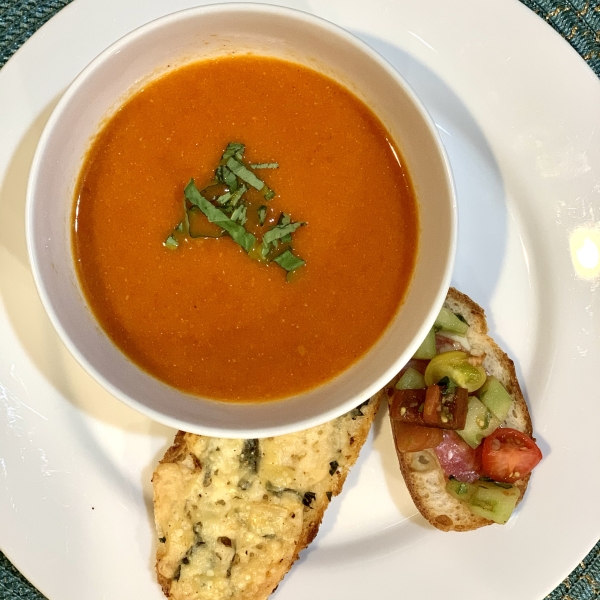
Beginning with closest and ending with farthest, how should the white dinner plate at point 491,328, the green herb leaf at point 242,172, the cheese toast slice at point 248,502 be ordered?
the green herb leaf at point 242,172 → the white dinner plate at point 491,328 → the cheese toast slice at point 248,502

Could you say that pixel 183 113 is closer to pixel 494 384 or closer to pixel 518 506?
pixel 494 384

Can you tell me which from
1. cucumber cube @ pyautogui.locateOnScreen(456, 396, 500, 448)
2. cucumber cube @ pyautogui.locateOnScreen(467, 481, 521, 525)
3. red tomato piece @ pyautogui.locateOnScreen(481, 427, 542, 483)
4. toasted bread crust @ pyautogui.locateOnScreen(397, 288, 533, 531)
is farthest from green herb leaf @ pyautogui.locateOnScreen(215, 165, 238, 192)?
cucumber cube @ pyautogui.locateOnScreen(467, 481, 521, 525)

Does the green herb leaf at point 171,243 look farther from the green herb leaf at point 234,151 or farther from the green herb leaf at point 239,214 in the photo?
the green herb leaf at point 234,151

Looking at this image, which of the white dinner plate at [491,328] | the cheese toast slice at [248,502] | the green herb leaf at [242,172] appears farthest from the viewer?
the cheese toast slice at [248,502]

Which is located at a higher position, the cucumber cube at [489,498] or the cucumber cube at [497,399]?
the cucumber cube at [497,399]

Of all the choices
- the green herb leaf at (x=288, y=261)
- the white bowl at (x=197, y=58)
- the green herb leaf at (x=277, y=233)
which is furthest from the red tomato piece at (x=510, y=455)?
the green herb leaf at (x=277, y=233)

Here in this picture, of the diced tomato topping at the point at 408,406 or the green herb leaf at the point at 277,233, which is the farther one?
the diced tomato topping at the point at 408,406

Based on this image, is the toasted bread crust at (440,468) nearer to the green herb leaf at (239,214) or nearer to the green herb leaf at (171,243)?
the green herb leaf at (239,214)

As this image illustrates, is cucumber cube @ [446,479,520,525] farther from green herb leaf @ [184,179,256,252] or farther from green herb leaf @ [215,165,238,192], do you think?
green herb leaf @ [215,165,238,192]
